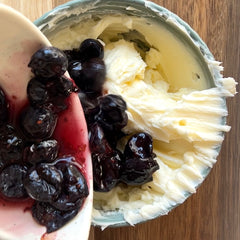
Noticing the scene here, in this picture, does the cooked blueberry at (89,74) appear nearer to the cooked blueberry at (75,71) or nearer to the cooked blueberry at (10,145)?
the cooked blueberry at (75,71)

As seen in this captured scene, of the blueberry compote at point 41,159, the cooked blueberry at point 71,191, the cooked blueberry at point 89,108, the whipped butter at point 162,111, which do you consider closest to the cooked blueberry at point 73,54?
the whipped butter at point 162,111

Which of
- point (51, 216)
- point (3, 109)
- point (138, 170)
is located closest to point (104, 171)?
point (138, 170)

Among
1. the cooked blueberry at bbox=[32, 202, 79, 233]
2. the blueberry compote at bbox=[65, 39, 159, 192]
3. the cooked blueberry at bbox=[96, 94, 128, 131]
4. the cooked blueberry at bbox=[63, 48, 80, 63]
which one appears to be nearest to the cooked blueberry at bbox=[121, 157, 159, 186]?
the blueberry compote at bbox=[65, 39, 159, 192]

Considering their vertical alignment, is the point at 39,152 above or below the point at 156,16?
below

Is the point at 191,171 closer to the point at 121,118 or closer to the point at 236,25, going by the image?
the point at 121,118

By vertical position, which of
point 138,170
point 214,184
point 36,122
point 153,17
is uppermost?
point 153,17

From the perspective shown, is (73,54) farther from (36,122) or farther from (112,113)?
(36,122)
